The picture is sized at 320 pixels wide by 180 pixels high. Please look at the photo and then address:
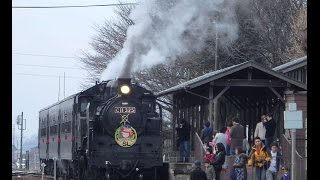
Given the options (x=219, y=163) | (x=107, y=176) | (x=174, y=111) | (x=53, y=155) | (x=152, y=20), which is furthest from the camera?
(x=174, y=111)

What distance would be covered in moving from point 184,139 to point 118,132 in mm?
4109

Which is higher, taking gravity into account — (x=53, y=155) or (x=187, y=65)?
(x=187, y=65)

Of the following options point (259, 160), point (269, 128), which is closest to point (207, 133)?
point (269, 128)

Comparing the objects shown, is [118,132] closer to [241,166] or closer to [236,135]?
[236,135]

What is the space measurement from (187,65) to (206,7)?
14.1 m

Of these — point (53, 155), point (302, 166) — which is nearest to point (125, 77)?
point (302, 166)

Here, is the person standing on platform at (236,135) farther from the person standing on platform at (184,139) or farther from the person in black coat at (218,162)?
the person standing on platform at (184,139)

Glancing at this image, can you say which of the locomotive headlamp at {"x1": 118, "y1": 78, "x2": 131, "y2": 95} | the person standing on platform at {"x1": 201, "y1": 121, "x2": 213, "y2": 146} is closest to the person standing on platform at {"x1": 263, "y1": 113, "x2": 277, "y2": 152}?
the person standing on platform at {"x1": 201, "y1": 121, "x2": 213, "y2": 146}

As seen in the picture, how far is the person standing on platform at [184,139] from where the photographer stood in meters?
22.7

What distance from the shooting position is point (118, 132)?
19266 millimetres
